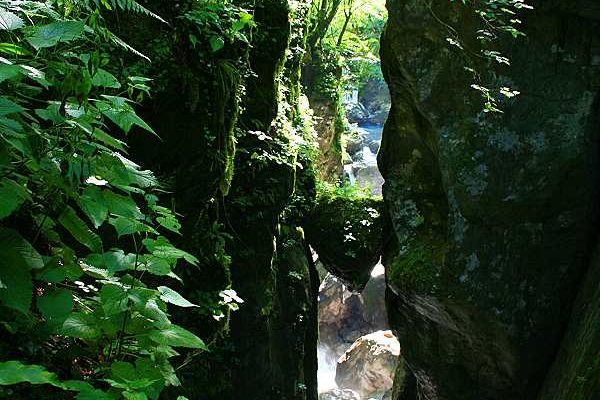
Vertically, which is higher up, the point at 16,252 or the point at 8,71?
the point at 8,71

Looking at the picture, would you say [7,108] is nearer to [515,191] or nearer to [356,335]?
[515,191]

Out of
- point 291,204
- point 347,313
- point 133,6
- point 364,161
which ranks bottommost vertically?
point 347,313

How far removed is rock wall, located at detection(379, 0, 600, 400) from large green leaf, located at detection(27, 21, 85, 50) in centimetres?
572

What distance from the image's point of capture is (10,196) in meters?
1.76

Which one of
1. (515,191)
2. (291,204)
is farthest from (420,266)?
(291,204)

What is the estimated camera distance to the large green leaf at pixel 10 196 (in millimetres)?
1696

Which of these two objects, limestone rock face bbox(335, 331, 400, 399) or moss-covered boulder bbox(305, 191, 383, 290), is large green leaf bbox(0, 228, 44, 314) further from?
limestone rock face bbox(335, 331, 400, 399)

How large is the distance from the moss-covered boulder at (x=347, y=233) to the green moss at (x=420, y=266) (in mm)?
1982

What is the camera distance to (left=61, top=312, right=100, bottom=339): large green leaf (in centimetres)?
192

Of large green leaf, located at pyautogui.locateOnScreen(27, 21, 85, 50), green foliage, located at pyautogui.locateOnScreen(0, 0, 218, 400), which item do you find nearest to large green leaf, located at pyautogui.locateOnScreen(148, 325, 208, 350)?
green foliage, located at pyautogui.locateOnScreen(0, 0, 218, 400)

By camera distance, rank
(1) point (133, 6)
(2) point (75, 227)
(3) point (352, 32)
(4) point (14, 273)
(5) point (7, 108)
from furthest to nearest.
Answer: (3) point (352, 32) < (1) point (133, 6) < (2) point (75, 227) < (4) point (14, 273) < (5) point (7, 108)

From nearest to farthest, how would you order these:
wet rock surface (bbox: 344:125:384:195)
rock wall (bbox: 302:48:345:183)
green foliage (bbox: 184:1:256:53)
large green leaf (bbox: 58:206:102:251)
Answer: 1. large green leaf (bbox: 58:206:102:251)
2. green foliage (bbox: 184:1:256:53)
3. rock wall (bbox: 302:48:345:183)
4. wet rock surface (bbox: 344:125:384:195)

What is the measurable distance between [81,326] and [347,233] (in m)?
8.37

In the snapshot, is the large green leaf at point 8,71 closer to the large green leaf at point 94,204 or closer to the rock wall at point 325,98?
the large green leaf at point 94,204
